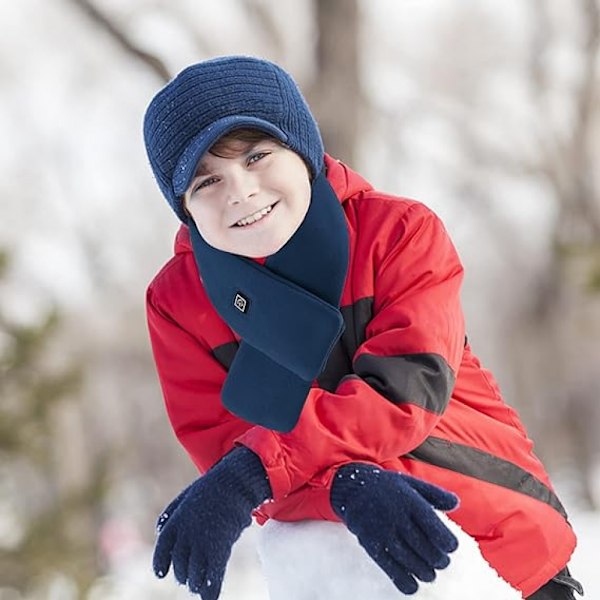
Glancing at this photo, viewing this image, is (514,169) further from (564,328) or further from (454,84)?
(564,328)

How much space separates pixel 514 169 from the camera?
1673 centimetres

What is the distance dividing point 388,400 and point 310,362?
0.13 meters

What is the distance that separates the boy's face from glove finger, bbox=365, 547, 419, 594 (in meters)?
0.47

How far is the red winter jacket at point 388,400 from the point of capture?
1637 millimetres

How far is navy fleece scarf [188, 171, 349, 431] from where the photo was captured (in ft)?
5.58

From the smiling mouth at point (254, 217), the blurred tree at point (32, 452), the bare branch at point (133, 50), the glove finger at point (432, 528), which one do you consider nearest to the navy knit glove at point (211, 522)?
the glove finger at point (432, 528)

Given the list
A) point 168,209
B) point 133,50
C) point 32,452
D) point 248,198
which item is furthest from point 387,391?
point 168,209

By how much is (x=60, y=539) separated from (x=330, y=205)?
700 centimetres

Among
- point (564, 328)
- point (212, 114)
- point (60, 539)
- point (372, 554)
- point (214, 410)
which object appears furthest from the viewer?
point (564, 328)

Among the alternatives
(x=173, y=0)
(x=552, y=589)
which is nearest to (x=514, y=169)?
(x=173, y=0)

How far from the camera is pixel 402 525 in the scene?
5.00 feet

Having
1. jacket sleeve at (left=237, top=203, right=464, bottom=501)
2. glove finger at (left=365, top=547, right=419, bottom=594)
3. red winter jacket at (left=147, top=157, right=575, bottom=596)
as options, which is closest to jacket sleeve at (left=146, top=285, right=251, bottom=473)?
red winter jacket at (left=147, top=157, right=575, bottom=596)

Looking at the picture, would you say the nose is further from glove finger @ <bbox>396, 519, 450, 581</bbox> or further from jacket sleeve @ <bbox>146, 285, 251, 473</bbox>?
glove finger @ <bbox>396, 519, 450, 581</bbox>

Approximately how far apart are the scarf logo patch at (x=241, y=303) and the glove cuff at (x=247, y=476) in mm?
218
